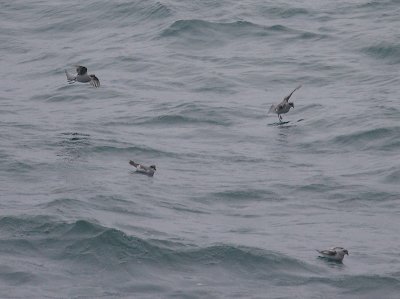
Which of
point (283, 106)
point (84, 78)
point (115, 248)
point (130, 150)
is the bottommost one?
point (130, 150)

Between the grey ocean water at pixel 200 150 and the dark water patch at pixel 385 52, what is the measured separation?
0.35 feet

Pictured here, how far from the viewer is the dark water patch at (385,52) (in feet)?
120

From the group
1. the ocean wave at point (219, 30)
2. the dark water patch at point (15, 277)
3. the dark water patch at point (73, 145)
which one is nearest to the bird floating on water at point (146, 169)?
the dark water patch at point (73, 145)

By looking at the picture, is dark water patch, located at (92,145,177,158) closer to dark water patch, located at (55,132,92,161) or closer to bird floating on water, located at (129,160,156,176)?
dark water patch, located at (55,132,92,161)

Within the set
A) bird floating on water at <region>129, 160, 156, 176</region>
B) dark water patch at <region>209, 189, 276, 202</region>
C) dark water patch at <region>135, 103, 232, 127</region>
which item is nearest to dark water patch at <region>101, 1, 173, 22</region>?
dark water patch at <region>135, 103, 232, 127</region>

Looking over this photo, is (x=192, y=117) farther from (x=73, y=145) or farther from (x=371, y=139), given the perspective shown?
(x=371, y=139)

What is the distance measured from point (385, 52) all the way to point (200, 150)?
433 inches

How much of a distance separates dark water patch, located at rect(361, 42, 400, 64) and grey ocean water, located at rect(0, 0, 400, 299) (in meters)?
0.11

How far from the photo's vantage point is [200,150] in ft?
94.0

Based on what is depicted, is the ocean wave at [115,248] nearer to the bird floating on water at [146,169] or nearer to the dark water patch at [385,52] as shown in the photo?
the bird floating on water at [146,169]

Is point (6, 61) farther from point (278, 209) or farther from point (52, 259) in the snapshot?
point (52, 259)

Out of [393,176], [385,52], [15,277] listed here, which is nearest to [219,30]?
[385,52]

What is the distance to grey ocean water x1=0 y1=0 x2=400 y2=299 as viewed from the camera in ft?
66.4

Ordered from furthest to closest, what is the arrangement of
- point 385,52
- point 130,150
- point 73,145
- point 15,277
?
point 385,52, point 73,145, point 130,150, point 15,277
